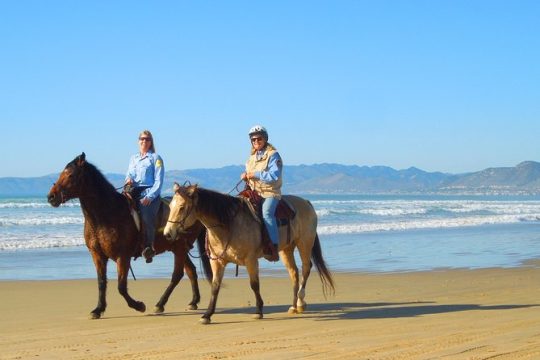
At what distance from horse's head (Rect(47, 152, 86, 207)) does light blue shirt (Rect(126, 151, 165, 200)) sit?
894 millimetres

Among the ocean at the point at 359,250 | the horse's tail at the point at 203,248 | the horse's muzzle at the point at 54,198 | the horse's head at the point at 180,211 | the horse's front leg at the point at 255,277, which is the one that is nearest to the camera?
the horse's head at the point at 180,211

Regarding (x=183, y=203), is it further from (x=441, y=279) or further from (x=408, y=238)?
(x=408, y=238)

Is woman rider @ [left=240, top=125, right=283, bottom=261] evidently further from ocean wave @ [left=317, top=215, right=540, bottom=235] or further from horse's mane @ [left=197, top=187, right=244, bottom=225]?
ocean wave @ [left=317, top=215, right=540, bottom=235]

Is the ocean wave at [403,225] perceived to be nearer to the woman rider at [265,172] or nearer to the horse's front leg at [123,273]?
the woman rider at [265,172]

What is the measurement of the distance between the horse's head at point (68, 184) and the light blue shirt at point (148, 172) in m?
0.89

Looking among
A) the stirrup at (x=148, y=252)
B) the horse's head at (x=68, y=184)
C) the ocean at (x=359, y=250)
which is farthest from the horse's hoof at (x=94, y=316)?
the ocean at (x=359, y=250)

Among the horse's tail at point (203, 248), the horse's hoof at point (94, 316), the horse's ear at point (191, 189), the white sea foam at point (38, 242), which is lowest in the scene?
the white sea foam at point (38, 242)

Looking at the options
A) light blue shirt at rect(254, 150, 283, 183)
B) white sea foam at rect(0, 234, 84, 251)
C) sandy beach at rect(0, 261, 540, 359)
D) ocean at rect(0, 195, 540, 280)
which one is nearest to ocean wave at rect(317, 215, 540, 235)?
ocean at rect(0, 195, 540, 280)

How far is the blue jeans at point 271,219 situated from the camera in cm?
915

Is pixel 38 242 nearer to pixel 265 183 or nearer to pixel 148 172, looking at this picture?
pixel 148 172

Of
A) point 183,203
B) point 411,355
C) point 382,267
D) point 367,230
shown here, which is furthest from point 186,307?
point 367,230

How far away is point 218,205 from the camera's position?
8.73 meters

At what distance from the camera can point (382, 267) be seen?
1592 cm

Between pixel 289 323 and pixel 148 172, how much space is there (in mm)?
2615
